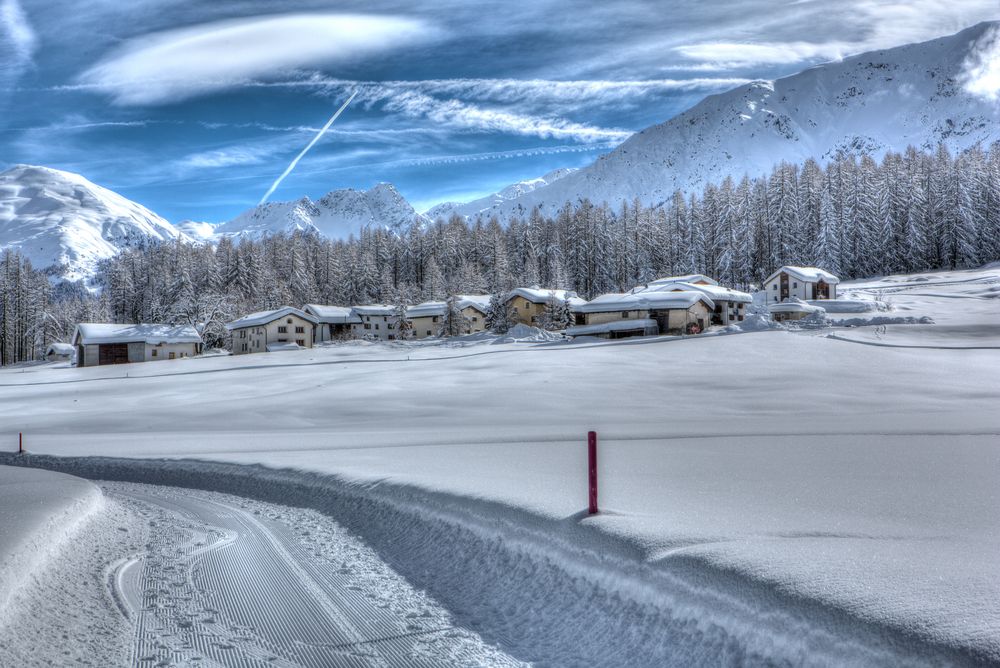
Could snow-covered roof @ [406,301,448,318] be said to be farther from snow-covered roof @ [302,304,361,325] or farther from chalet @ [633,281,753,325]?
chalet @ [633,281,753,325]

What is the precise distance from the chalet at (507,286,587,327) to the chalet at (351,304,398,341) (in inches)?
821

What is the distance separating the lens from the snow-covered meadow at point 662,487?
5027 millimetres

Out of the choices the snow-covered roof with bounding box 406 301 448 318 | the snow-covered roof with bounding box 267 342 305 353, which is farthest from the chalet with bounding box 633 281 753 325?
the snow-covered roof with bounding box 267 342 305 353

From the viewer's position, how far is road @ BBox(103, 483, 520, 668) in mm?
5688

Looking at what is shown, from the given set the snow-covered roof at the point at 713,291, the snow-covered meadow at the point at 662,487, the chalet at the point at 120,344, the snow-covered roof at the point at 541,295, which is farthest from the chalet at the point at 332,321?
the snow-covered meadow at the point at 662,487

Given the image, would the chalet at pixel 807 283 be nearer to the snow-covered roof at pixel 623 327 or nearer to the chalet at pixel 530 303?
the snow-covered roof at pixel 623 327

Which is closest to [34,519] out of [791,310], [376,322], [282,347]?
[791,310]

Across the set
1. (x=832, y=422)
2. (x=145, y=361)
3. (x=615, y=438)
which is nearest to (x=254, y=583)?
(x=615, y=438)

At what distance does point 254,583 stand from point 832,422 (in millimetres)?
15192

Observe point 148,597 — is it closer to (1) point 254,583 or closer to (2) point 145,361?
(1) point 254,583

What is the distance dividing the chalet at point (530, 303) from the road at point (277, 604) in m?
66.6

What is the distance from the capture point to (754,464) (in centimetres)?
1126

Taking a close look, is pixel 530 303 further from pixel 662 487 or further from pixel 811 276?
pixel 662 487

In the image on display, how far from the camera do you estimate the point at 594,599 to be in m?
6.21
